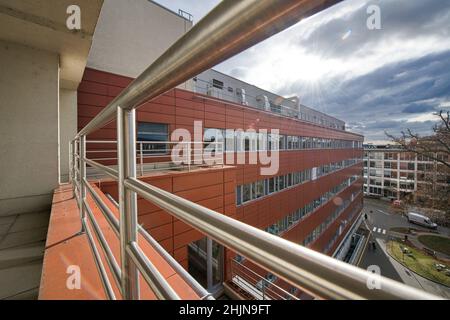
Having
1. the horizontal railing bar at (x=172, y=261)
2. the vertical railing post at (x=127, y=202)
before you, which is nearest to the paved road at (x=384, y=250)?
the horizontal railing bar at (x=172, y=261)

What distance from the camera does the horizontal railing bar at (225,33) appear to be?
0.87ft

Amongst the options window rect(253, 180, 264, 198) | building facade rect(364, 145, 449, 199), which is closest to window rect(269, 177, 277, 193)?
window rect(253, 180, 264, 198)

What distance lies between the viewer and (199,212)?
1.33ft

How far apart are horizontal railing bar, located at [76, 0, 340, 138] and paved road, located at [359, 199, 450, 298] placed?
25.7 ft

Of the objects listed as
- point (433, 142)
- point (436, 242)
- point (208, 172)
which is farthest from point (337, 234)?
point (208, 172)

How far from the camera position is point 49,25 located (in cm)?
257

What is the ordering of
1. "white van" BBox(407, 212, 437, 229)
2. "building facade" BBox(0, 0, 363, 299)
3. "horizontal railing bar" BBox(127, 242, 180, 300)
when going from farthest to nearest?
"white van" BBox(407, 212, 437, 229)
"building facade" BBox(0, 0, 363, 299)
"horizontal railing bar" BBox(127, 242, 180, 300)

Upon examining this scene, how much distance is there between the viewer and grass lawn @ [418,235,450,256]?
16062 mm

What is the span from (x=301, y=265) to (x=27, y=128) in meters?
4.19

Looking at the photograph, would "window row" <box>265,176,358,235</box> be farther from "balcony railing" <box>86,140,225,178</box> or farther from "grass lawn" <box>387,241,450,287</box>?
"grass lawn" <box>387,241,450,287</box>

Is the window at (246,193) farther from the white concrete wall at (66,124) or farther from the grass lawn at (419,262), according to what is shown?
the grass lawn at (419,262)

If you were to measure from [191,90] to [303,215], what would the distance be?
32.5ft

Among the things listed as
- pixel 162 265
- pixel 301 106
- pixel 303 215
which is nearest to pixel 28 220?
pixel 162 265
